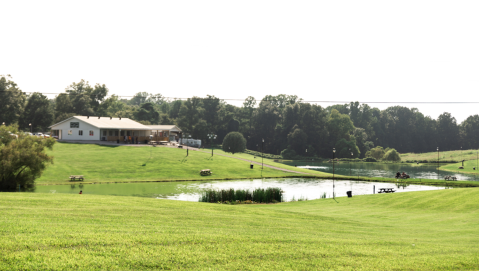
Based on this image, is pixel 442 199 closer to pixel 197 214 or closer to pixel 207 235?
pixel 197 214

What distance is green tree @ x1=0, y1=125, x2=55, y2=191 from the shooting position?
36.7m

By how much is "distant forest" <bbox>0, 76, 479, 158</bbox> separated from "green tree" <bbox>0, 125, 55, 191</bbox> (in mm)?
61776

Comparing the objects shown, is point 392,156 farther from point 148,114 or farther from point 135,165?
point 135,165

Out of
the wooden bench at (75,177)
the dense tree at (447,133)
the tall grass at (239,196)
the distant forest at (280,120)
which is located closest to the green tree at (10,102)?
the distant forest at (280,120)

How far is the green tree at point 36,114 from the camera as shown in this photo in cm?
10044

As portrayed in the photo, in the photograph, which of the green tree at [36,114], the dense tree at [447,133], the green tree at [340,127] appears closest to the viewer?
the green tree at [36,114]

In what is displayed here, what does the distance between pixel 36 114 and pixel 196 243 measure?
10801 cm

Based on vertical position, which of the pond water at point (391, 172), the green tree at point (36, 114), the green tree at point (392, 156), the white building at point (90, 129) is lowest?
the pond water at point (391, 172)

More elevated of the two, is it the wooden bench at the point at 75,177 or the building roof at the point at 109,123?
the building roof at the point at 109,123

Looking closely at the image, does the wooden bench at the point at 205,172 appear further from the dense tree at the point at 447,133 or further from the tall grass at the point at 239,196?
the dense tree at the point at 447,133

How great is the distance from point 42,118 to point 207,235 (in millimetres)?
107165

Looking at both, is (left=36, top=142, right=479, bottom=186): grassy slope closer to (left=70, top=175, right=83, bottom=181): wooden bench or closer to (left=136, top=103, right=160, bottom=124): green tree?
(left=70, top=175, right=83, bottom=181): wooden bench

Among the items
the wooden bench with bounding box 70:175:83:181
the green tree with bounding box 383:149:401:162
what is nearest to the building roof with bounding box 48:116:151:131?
the wooden bench with bounding box 70:175:83:181

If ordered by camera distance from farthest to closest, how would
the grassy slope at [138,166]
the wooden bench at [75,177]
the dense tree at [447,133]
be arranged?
the dense tree at [447,133], the grassy slope at [138,166], the wooden bench at [75,177]
